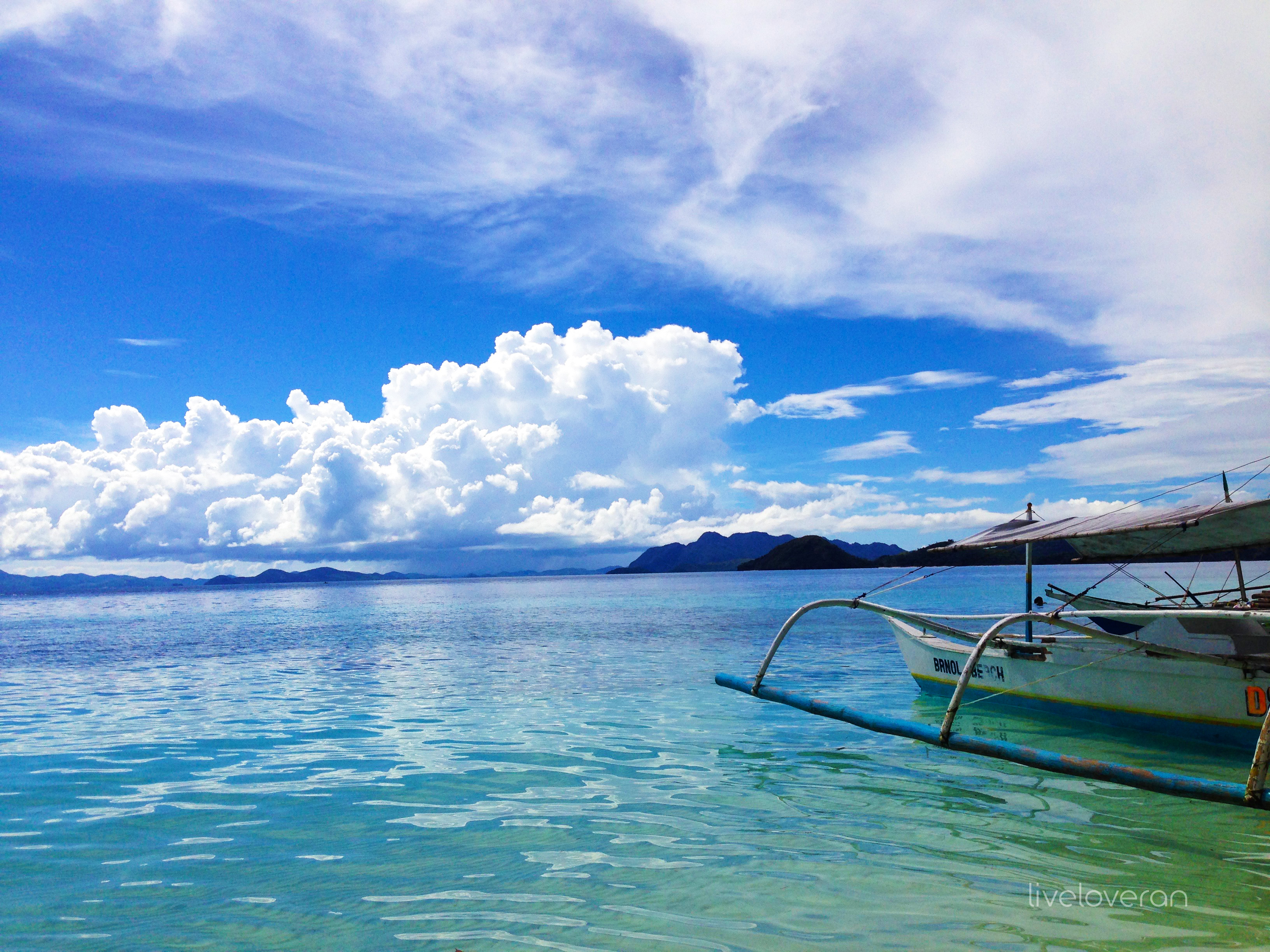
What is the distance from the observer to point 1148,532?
546 inches

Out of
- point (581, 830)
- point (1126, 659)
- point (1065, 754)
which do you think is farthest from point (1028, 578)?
point (581, 830)

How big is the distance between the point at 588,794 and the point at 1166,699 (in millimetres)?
10420

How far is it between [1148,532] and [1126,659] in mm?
2438

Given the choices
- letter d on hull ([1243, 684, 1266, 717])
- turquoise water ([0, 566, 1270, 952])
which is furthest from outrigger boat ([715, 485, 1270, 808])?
turquoise water ([0, 566, 1270, 952])

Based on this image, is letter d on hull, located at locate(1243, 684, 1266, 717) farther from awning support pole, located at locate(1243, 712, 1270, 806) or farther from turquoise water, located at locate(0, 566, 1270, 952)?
awning support pole, located at locate(1243, 712, 1270, 806)

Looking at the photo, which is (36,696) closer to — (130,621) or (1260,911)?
(1260,911)

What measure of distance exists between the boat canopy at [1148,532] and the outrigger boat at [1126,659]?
0.04 meters

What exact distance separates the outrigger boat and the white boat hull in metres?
0.02

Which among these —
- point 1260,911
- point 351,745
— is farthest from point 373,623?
point 1260,911

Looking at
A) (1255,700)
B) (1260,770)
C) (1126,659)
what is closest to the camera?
(1260,770)

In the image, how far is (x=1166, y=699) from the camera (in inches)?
512

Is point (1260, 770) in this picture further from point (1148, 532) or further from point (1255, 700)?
point (1148, 532)

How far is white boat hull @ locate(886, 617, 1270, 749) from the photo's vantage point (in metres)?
12.1

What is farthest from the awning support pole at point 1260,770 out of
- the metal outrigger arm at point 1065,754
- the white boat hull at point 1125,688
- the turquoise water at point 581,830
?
the white boat hull at point 1125,688
